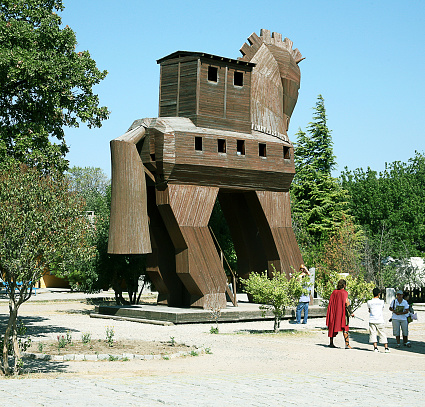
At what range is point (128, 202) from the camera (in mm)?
21922

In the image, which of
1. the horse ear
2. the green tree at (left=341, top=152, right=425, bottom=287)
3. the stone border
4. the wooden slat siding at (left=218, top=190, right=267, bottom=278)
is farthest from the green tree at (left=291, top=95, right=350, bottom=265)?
the stone border

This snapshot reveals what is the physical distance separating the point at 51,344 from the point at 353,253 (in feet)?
93.9

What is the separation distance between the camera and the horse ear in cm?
2170

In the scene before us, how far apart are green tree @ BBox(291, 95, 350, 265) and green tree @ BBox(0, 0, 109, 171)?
108ft

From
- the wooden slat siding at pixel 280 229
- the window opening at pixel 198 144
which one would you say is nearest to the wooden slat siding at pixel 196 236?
the window opening at pixel 198 144

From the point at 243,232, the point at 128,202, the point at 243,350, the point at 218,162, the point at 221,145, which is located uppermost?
the point at 221,145

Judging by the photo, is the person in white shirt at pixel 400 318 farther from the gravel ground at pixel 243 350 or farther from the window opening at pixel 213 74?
the window opening at pixel 213 74

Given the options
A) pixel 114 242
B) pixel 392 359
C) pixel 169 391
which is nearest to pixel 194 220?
pixel 114 242

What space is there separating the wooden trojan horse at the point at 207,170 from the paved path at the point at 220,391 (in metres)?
11.3

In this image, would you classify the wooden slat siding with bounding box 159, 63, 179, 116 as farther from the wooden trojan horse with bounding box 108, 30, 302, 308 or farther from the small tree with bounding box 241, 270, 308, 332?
the small tree with bounding box 241, 270, 308, 332

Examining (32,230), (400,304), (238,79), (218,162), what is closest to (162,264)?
(218,162)

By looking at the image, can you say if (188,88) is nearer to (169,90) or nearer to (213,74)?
(169,90)

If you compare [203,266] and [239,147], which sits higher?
[239,147]

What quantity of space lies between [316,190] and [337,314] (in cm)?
3961
